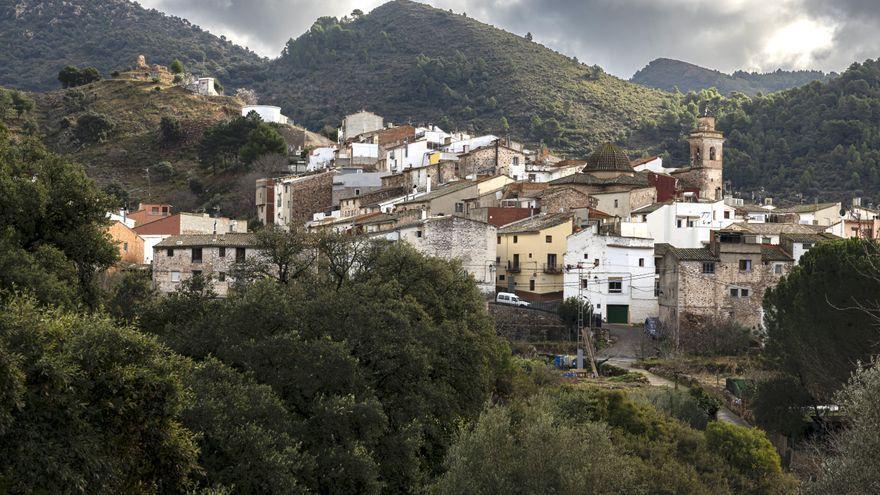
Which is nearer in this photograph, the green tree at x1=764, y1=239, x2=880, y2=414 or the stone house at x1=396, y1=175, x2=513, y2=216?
the green tree at x1=764, y1=239, x2=880, y2=414

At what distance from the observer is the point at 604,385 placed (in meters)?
45.7

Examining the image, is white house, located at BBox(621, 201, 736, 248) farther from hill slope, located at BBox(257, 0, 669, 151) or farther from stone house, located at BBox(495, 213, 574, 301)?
hill slope, located at BBox(257, 0, 669, 151)

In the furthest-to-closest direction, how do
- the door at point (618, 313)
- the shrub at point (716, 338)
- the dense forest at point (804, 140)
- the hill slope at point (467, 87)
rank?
the hill slope at point (467, 87) → the dense forest at point (804, 140) → the door at point (618, 313) → the shrub at point (716, 338)

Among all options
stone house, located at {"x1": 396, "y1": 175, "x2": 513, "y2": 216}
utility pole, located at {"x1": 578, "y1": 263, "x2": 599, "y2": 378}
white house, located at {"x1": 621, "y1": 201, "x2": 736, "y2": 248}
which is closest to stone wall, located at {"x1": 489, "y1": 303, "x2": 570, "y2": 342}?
utility pole, located at {"x1": 578, "y1": 263, "x2": 599, "y2": 378}

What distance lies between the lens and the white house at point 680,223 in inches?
2498

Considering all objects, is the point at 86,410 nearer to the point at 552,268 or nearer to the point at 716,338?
the point at 716,338

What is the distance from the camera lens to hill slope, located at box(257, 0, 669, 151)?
138m

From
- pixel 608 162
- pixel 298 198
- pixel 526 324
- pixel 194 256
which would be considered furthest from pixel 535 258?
pixel 298 198

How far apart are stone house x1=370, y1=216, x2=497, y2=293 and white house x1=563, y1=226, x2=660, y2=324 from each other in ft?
13.4

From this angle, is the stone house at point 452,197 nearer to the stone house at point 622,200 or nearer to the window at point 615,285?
the stone house at point 622,200

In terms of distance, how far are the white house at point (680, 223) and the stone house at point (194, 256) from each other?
20.2 meters

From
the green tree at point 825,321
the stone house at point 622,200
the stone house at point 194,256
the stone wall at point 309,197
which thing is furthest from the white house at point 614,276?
the stone wall at point 309,197

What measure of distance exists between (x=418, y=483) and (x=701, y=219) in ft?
126

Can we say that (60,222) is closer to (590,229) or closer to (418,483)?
(418,483)
